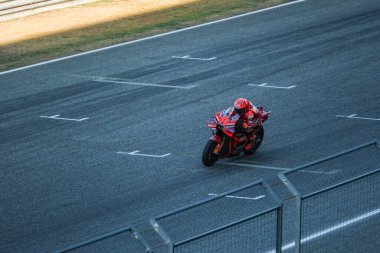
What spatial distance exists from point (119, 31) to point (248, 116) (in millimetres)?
14470

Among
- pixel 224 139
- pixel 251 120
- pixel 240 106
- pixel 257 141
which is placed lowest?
pixel 257 141

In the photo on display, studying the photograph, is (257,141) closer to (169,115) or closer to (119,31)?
(169,115)

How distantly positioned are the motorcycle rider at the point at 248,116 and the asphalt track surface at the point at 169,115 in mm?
510

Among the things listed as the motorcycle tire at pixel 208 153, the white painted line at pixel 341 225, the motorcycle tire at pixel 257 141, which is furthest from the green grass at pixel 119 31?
the white painted line at pixel 341 225

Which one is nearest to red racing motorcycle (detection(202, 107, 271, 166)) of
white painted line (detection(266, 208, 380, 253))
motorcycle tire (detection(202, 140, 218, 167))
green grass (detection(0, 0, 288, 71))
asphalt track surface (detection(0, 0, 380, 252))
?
motorcycle tire (detection(202, 140, 218, 167))

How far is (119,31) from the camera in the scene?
1287 inches

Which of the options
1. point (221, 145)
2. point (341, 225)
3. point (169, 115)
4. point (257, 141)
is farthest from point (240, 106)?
point (341, 225)

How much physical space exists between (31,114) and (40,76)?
3.99 metres

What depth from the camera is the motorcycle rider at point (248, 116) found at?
61.6ft

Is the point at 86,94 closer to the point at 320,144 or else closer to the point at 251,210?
the point at 320,144

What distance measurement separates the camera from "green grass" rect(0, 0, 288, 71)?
30.1m

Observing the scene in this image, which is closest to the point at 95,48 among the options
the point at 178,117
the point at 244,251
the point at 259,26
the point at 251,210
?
the point at 259,26

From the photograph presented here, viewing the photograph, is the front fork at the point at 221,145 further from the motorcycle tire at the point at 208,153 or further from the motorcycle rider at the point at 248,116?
the motorcycle rider at the point at 248,116

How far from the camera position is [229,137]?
18.6 meters
